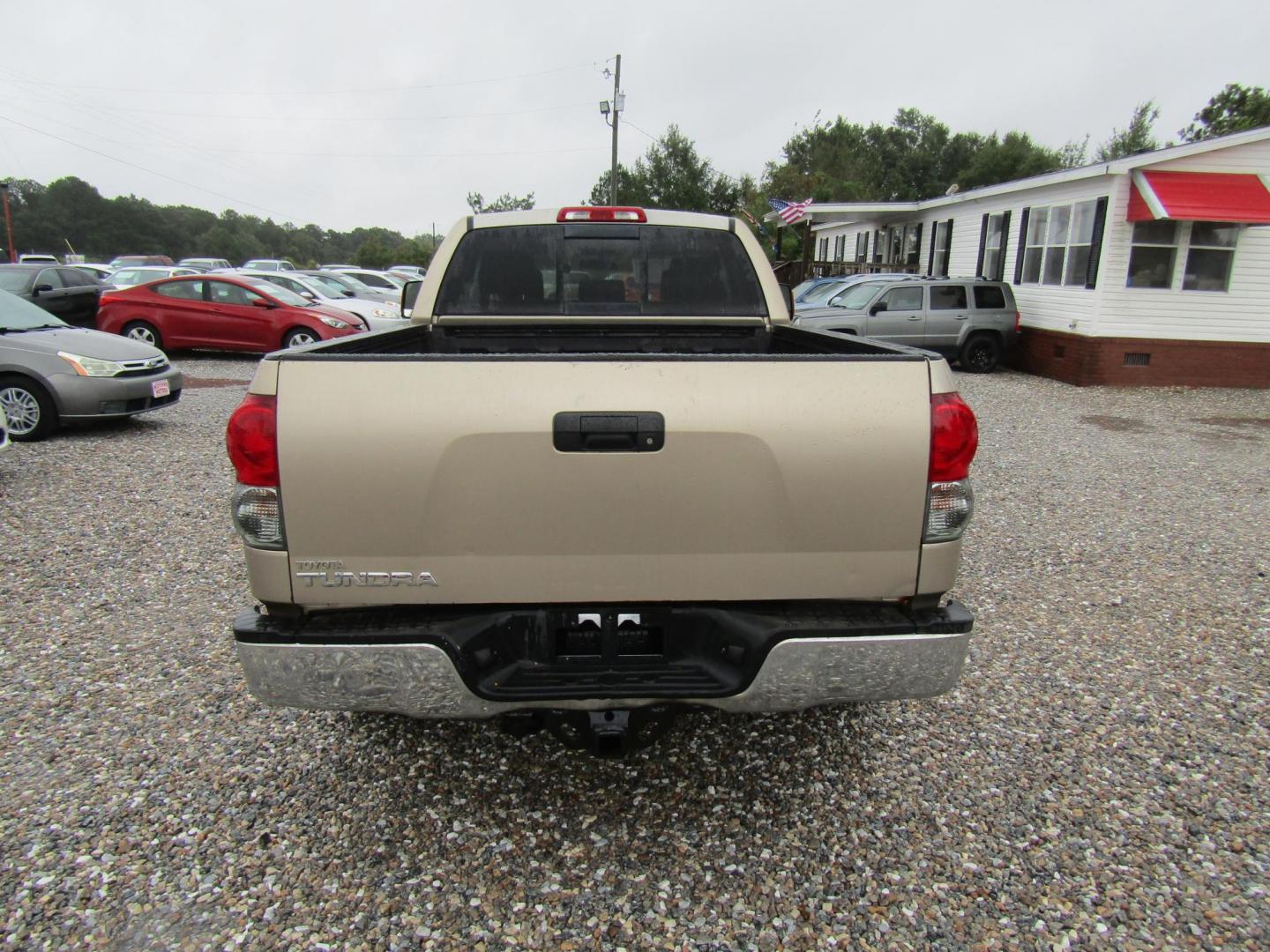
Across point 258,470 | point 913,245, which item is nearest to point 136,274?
point 913,245

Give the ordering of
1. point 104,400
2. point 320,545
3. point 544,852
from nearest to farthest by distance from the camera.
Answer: point 320,545 → point 544,852 → point 104,400

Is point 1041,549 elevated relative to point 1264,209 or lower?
lower

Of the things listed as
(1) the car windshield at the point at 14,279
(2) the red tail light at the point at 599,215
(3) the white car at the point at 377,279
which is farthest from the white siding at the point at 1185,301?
(3) the white car at the point at 377,279

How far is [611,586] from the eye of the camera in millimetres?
2391

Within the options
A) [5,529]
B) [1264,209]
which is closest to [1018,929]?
[5,529]

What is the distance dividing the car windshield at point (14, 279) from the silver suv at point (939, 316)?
13102mm

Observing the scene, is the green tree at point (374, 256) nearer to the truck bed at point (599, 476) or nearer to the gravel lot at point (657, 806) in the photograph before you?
the gravel lot at point (657, 806)

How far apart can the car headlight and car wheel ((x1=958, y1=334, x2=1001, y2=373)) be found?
530 inches

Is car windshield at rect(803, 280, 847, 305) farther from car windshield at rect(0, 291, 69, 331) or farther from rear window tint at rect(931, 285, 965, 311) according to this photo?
car windshield at rect(0, 291, 69, 331)

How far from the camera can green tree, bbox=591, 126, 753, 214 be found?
166 ft

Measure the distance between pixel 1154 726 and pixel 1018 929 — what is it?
1.57 meters

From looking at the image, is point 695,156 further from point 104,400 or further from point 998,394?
point 104,400

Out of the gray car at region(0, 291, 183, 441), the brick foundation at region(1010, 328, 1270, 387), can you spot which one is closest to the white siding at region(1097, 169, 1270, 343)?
the brick foundation at region(1010, 328, 1270, 387)

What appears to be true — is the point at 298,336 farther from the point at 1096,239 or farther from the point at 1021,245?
the point at 1021,245
